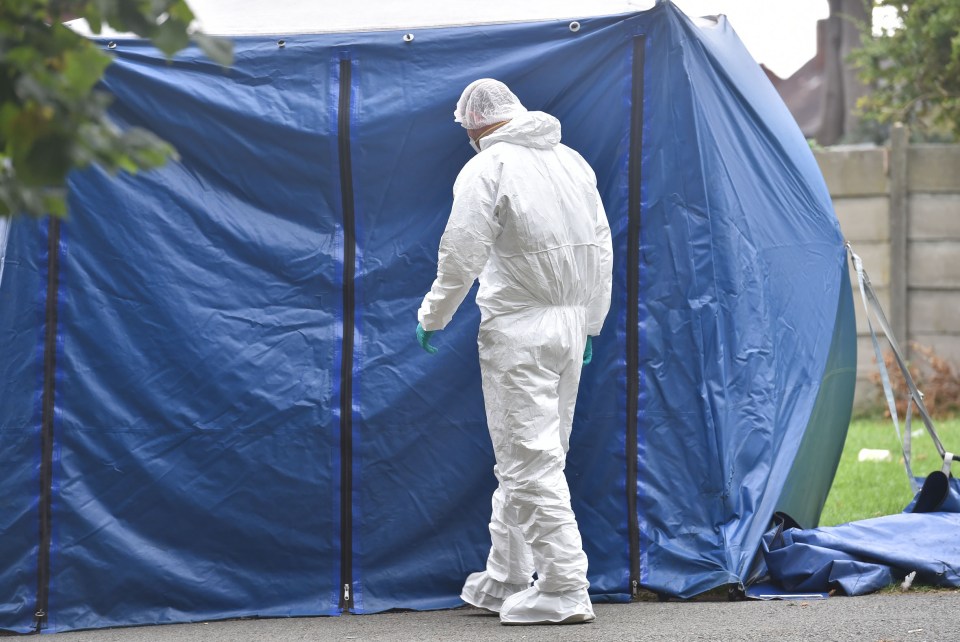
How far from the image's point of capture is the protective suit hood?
13.4 feet

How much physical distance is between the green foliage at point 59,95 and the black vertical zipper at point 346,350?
2.77 m

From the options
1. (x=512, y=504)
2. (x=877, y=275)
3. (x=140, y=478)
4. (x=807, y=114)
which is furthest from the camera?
(x=807, y=114)

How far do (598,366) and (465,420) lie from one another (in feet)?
1.70

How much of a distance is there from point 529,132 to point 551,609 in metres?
1.56

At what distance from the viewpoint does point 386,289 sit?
4492mm

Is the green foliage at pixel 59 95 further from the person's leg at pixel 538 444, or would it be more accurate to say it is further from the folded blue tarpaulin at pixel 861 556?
the folded blue tarpaulin at pixel 861 556

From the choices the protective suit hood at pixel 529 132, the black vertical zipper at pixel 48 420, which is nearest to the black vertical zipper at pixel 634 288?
the protective suit hood at pixel 529 132

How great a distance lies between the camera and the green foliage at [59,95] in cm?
159

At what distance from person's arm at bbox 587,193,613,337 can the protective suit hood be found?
0.27 metres

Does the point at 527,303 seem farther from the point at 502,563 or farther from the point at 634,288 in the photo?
the point at 502,563

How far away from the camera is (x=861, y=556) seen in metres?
4.56

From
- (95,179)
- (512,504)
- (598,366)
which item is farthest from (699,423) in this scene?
(95,179)

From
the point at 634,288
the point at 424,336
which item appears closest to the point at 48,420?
the point at 424,336

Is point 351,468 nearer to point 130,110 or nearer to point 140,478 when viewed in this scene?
point 140,478
